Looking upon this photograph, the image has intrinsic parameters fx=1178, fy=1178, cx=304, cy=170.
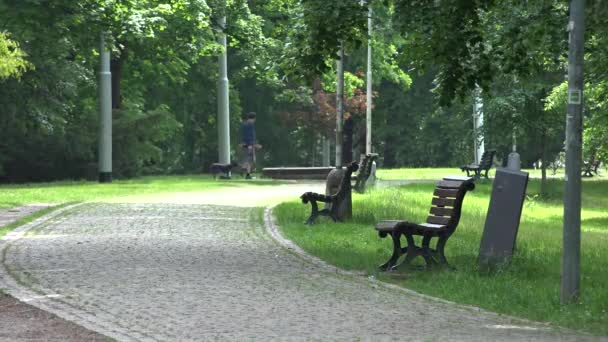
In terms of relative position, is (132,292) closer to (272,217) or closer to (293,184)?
(272,217)

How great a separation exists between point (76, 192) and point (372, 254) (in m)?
14.8

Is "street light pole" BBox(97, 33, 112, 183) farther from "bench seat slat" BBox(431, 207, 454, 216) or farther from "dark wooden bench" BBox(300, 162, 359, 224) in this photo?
"bench seat slat" BBox(431, 207, 454, 216)

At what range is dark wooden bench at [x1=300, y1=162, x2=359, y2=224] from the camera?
1898cm

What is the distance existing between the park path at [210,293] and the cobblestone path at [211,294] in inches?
0.4

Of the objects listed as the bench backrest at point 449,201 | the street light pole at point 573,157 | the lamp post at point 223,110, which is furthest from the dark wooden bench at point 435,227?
the lamp post at point 223,110

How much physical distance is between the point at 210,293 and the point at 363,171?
1624cm

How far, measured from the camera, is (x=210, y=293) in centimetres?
1095

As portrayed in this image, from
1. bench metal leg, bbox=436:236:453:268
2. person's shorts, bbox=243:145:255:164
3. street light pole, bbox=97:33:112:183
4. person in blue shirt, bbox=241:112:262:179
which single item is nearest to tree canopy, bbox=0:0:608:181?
street light pole, bbox=97:33:112:183

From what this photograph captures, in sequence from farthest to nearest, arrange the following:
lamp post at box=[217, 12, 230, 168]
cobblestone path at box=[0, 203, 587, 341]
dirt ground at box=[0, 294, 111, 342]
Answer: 1. lamp post at box=[217, 12, 230, 168]
2. cobblestone path at box=[0, 203, 587, 341]
3. dirt ground at box=[0, 294, 111, 342]

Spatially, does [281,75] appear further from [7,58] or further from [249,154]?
[7,58]

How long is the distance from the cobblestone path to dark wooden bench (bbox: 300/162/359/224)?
203 cm

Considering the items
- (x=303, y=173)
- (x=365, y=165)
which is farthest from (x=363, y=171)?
(x=303, y=173)

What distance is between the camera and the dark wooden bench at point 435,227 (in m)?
12.8

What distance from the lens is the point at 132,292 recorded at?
1092 cm
